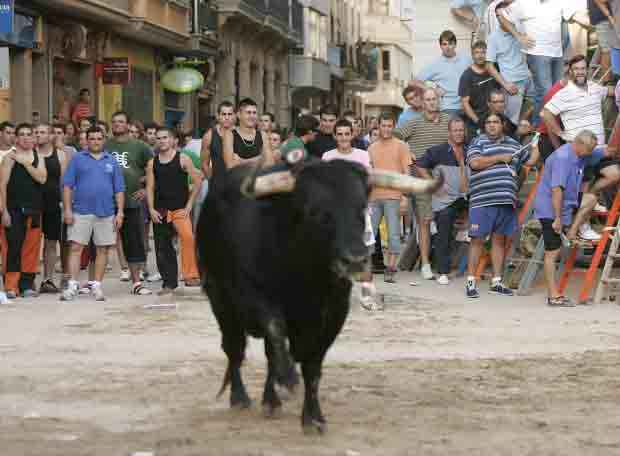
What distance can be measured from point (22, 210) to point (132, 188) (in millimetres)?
1473

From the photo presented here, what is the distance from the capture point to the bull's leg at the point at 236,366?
27.5 feet

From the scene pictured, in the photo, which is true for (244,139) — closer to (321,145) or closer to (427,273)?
(321,145)

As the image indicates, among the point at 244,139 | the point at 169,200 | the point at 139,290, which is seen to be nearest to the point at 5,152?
the point at 169,200

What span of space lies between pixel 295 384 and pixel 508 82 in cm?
1141

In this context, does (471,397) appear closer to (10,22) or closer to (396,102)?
(10,22)

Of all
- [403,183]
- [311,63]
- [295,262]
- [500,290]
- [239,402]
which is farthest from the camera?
[311,63]

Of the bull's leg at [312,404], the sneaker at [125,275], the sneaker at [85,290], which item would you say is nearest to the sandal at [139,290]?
the sneaker at [85,290]

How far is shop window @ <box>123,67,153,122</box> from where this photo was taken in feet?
113

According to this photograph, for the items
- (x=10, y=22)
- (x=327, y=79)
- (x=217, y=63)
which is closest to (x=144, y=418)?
(x=10, y=22)

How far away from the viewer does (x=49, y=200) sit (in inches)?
625

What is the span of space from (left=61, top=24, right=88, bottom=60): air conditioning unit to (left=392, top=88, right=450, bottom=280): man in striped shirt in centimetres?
1326

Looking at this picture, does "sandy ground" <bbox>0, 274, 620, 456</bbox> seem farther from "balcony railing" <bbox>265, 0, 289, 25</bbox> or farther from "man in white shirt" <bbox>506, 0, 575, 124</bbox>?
"balcony railing" <bbox>265, 0, 289, 25</bbox>

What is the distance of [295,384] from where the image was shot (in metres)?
7.23

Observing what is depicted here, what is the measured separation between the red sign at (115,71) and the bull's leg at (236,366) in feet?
76.4
